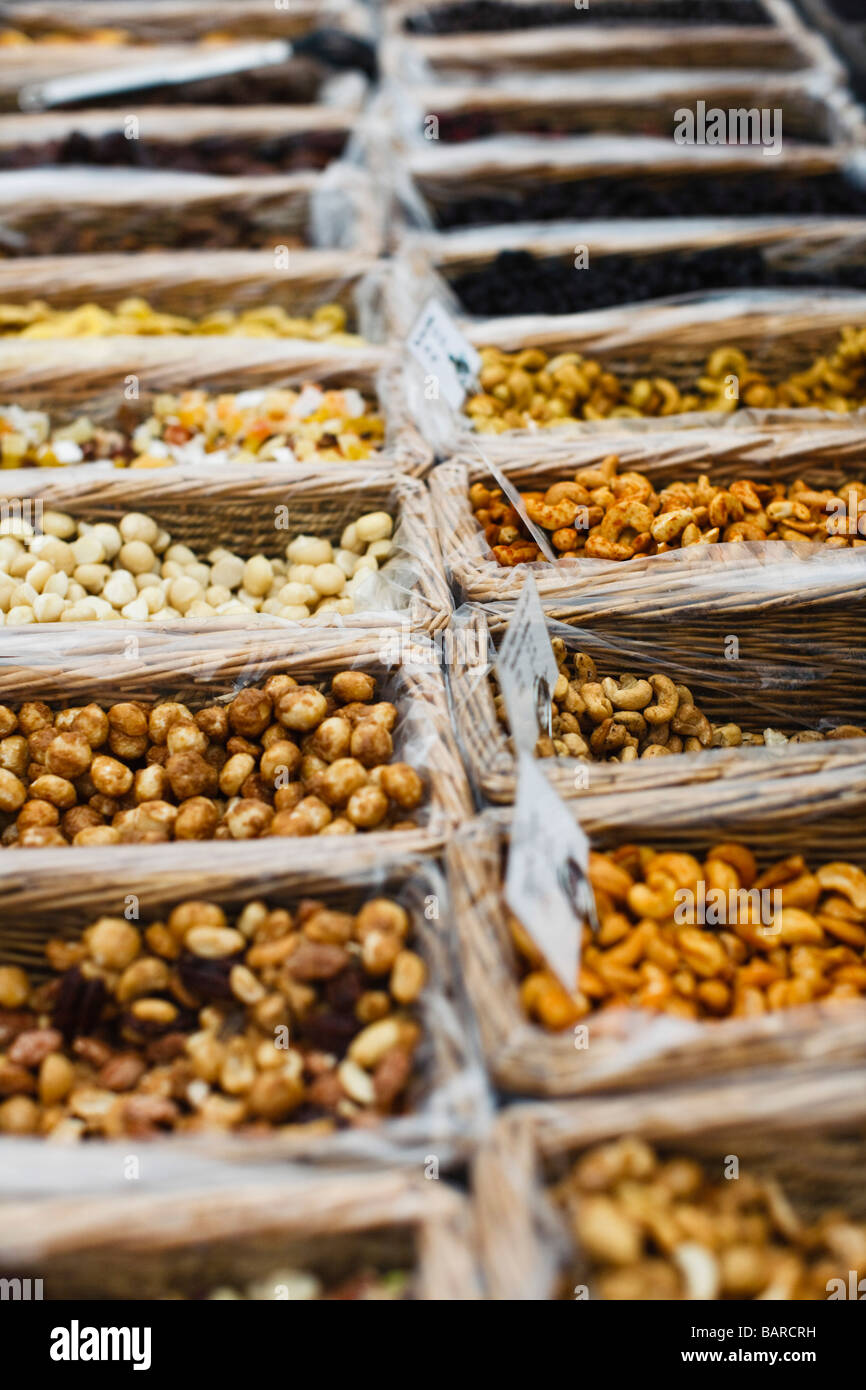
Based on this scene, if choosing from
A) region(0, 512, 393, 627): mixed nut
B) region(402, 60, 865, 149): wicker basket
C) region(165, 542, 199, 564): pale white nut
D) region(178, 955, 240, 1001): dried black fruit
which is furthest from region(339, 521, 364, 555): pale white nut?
region(402, 60, 865, 149): wicker basket

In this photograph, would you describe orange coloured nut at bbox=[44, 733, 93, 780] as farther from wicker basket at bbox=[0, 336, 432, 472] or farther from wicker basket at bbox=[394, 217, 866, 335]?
wicker basket at bbox=[394, 217, 866, 335]

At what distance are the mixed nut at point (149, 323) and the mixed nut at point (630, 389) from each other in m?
0.35

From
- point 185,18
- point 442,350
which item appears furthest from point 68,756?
point 185,18

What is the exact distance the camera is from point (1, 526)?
1.45m

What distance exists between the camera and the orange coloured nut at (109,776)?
118 centimetres

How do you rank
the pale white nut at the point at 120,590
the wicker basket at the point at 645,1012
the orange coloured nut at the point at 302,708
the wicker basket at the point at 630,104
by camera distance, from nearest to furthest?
the wicker basket at the point at 645,1012 → the orange coloured nut at the point at 302,708 → the pale white nut at the point at 120,590 → the wicker basket at the point at 630,104

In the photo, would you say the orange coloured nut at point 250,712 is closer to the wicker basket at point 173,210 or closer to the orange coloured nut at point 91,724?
the orange coloured nut at point 91,724

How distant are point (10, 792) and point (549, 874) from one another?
65 centimetres

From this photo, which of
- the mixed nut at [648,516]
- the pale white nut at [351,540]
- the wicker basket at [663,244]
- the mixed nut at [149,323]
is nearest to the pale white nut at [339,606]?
the pale white nut at [351,540]

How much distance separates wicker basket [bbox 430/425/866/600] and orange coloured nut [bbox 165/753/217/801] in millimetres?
419

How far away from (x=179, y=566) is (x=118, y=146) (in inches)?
57.0

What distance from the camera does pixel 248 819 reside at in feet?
3.72

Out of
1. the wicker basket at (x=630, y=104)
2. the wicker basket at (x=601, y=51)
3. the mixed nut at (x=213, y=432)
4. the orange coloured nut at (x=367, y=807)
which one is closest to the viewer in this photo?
the orange coloured nut at (x=367, y=807)

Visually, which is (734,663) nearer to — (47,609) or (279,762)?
(279,762)
